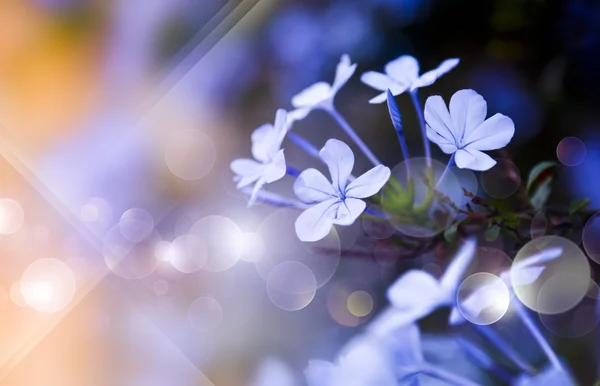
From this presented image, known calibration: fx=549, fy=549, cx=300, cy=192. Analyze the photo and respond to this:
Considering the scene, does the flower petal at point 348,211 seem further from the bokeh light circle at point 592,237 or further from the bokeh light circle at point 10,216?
the bokeh light circle at point 10,216

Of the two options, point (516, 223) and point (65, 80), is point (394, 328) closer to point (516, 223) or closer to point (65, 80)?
point (516, 223)

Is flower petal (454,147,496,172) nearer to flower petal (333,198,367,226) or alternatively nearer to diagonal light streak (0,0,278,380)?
flower petal (333,198,367,226)

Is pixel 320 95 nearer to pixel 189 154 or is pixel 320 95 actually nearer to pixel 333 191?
pixel 333 191

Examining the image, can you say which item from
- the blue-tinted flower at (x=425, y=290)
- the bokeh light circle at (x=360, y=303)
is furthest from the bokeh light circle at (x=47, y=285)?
the blue-tinted flower at (x=425, y=290)

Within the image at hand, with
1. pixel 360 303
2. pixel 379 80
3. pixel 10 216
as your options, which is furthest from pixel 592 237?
pixel 10 216

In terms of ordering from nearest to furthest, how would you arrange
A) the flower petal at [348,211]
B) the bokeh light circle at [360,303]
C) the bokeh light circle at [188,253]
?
the flower petal at [348,211] < the bokeh light circle at [360,303] < the bokeh light circle at [188,253]

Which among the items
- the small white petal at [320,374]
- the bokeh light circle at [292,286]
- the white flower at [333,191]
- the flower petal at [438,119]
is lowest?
the small white petal at [320,374]

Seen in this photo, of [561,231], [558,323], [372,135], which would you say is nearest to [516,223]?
[561,231]
